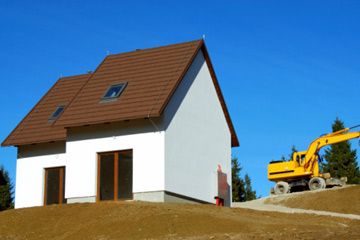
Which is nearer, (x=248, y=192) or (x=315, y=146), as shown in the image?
(x=315, y=146)

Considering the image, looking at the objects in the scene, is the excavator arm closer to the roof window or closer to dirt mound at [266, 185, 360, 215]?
dirt mound at [266, 185, 360, 215]

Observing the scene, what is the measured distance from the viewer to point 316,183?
1987 inches

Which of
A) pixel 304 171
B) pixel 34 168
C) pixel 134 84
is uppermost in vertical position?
pixel 134 84

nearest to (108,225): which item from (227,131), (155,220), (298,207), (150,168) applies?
(155,220)

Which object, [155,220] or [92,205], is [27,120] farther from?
[155,220]

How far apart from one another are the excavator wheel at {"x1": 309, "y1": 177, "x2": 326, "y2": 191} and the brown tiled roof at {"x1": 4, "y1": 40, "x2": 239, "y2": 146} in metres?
19.6

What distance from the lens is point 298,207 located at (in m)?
46.0

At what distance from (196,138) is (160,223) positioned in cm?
1028

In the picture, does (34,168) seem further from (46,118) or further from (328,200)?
(328,200)

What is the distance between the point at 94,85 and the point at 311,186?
2466 centimetres

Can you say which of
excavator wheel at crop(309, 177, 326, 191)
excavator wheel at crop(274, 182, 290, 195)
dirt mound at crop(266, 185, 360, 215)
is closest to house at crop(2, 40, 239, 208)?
dirt mound at crop(266, 185, 360, 215)

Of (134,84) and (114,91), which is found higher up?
(134,84)

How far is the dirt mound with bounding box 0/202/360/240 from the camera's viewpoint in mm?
19406

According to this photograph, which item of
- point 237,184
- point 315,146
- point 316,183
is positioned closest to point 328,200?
point 316,183
